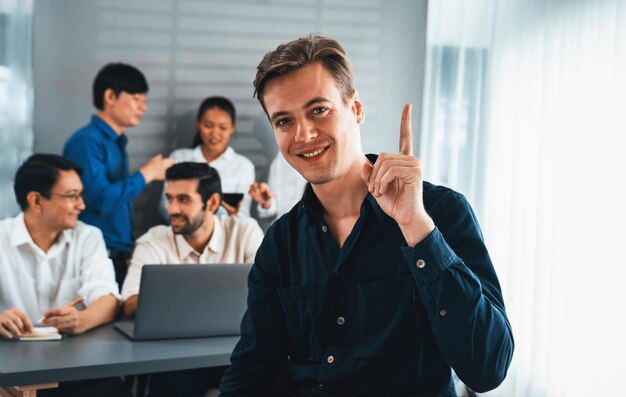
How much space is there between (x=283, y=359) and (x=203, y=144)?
3233 mm

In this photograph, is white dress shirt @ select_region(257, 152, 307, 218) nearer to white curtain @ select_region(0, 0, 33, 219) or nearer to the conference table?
white curtain @ select_region(0, 0, 33, 219)

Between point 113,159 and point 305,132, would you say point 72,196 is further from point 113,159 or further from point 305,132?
point 305,132

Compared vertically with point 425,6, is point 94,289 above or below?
below

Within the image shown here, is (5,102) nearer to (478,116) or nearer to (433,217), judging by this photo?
(478,116)

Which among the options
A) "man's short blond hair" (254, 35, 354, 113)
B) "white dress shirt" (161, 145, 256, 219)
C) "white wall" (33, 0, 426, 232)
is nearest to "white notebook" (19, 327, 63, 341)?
"man's short blond hair" (254, 35, 354, 113)

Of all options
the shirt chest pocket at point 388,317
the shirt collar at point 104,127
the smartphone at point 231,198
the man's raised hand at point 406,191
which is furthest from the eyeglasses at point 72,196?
the man's raised hand at point 406,191

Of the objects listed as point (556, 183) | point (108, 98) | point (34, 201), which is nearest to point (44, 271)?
point (34, 201)

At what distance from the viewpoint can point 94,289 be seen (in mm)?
2975

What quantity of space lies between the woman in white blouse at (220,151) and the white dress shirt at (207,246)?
0.95 meters

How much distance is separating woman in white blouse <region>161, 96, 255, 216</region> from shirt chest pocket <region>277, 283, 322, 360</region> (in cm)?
295

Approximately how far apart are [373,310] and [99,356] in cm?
108

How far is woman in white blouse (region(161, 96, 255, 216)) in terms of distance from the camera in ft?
15.4

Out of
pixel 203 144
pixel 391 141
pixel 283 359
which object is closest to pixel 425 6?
pixel 391 141

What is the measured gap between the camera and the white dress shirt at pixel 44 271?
9.87 feet
